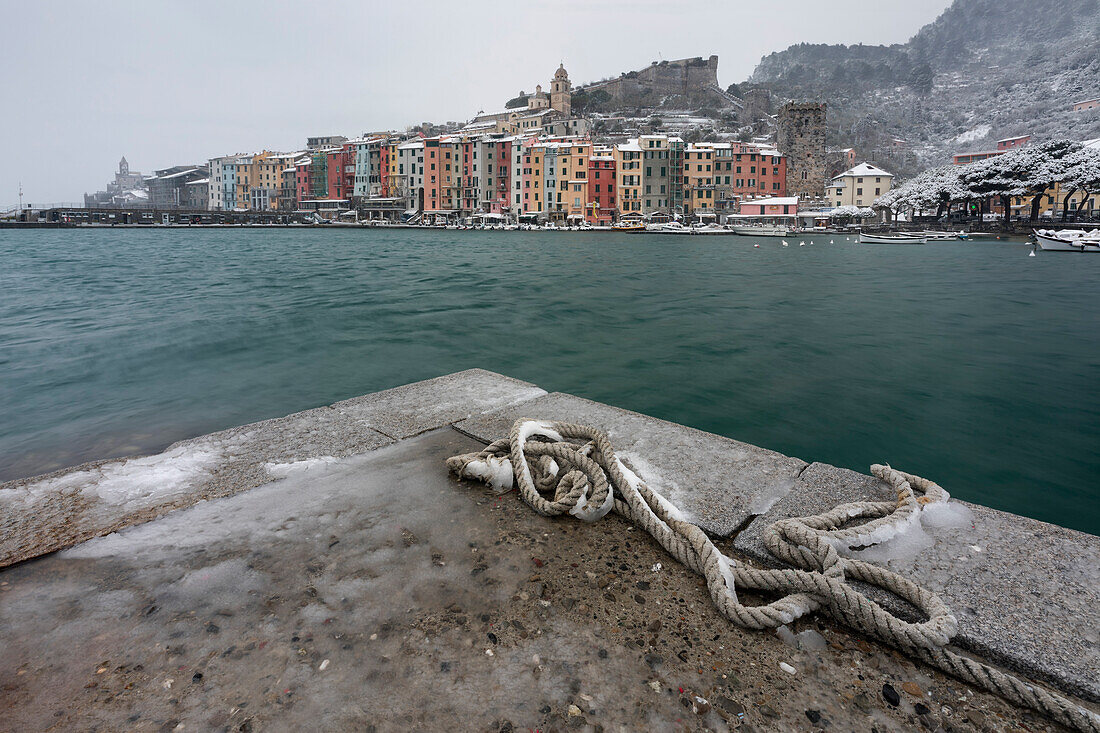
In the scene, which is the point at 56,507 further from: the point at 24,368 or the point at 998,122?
the point at 998,122

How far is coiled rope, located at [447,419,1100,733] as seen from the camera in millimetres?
1479

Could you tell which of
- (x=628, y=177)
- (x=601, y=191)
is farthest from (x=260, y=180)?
(x=628, y=177)

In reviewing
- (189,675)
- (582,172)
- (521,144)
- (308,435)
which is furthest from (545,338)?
(521,144)

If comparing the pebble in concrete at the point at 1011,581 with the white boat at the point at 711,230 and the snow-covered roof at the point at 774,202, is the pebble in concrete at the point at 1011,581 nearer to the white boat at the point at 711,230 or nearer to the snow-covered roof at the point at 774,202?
the white boat at the point at 711,230

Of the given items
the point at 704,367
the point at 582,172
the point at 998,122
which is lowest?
the point at 704,367

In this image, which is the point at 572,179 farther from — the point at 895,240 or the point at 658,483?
the point at 658,483

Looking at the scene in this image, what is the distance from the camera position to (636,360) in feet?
28.2

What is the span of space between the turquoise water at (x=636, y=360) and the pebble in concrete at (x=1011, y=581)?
3.07 metres

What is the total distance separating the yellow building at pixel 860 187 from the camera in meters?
71.1

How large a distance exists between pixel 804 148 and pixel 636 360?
79.8m

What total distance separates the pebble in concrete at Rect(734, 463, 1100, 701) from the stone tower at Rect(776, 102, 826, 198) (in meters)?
82.6

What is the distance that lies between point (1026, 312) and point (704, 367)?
11.3 meters

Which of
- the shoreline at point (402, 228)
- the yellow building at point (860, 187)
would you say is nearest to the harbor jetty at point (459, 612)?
the shoreline at point (402, 228)

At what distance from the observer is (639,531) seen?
82.5 inches
